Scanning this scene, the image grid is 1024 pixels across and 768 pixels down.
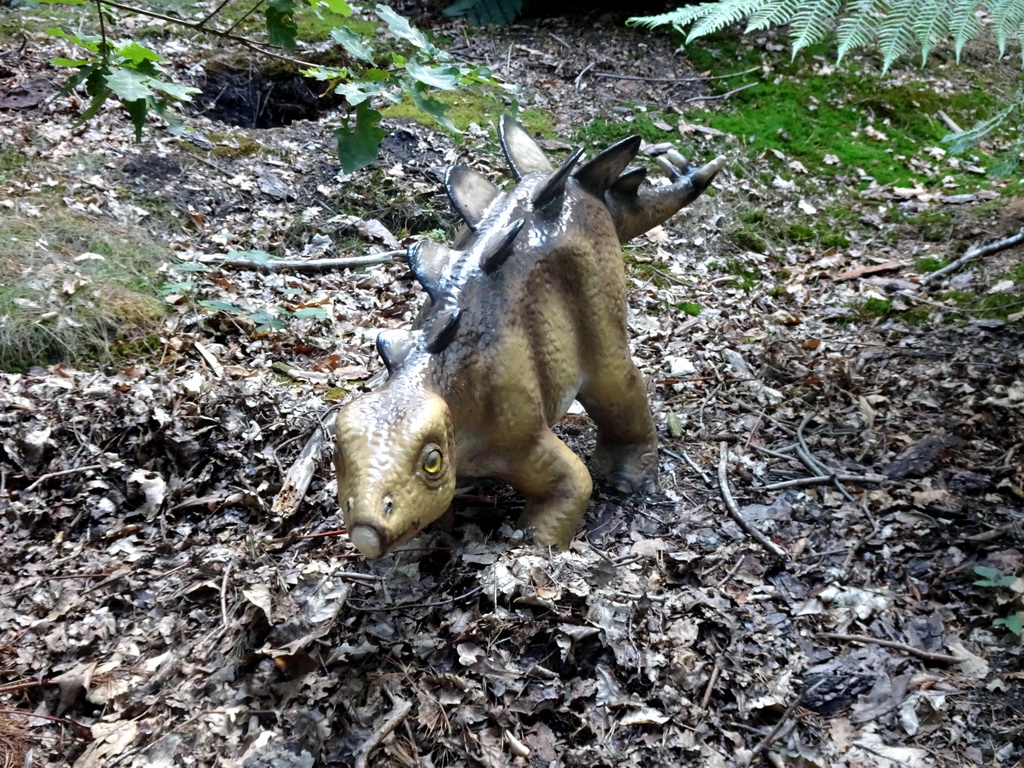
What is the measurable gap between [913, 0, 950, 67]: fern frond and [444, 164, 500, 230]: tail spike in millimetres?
1843

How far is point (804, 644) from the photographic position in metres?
3.01

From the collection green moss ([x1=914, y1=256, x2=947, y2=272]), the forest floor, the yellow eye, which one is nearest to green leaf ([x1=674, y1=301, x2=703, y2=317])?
the forest floor

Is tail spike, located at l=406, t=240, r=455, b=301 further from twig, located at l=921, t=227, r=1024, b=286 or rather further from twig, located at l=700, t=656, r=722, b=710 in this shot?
twig, located at l=921, t=227, r=1024, b=286

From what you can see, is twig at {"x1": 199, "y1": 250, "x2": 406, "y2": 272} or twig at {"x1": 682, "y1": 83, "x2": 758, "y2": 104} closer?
twig at {"x1": 199, "y1": 250, "x2": 406, "y2": 272}

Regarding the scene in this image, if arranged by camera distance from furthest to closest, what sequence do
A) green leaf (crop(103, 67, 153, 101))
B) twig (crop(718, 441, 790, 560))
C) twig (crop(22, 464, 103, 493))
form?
twig (crop(718, 441, 790, 560))
twig (crop(22, 464, 103, 493))
green leaf (crop(103, 67, 153, 101))

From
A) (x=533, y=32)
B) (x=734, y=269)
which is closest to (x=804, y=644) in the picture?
(x=734, y=269)

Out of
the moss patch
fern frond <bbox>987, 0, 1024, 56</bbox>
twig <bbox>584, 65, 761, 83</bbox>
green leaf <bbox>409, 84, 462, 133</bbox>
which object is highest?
fern frond <bbox>987, 0, 1024, 56</bbox>

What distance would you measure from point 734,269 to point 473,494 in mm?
3776

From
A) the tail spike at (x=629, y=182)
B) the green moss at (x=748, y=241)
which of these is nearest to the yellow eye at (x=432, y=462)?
the tail spike at (x=629, y=182)

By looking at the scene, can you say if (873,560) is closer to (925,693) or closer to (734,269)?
(925,693)

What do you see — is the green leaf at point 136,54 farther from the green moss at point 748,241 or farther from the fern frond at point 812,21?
the green moss at point 748,241

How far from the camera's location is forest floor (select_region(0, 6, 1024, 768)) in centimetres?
257

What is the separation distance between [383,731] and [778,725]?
136cm

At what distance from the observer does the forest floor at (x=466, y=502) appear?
8.45 feet
